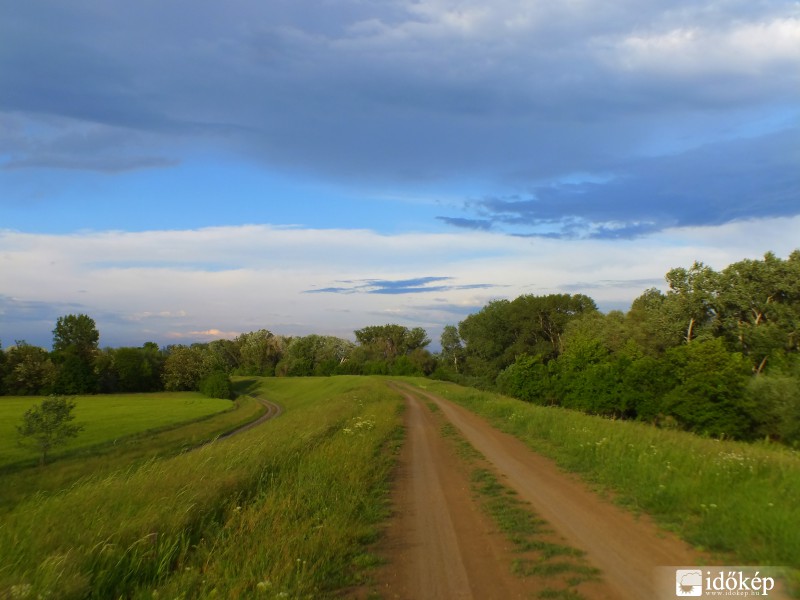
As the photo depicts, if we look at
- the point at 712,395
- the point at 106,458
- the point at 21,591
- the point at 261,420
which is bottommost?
the point at 261,420

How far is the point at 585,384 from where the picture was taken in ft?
157

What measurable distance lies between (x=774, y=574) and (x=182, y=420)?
55339 mm

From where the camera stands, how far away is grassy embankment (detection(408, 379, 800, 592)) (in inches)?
264

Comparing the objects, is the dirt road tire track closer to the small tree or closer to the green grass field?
the small tree

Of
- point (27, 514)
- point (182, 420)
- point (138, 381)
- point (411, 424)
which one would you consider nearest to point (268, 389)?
point (138, 381)

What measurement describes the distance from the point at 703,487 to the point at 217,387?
9406 cm

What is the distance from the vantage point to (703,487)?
8836 millimetres

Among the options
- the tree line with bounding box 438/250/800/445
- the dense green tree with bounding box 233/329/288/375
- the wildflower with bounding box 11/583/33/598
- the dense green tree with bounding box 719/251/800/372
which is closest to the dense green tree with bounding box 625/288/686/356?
the tree line with bounding box 438/250/800/445

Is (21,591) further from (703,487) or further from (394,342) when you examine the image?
(394,342)

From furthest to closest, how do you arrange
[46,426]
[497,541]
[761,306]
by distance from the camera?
[761,306]
[46,426]
[497,541]

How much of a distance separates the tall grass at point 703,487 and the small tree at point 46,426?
33997 mm

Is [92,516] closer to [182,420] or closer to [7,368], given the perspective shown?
[182,420]

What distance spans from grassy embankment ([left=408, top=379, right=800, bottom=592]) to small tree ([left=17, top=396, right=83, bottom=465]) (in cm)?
3398

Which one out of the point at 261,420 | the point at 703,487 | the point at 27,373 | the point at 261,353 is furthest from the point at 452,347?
the point at 703,487
